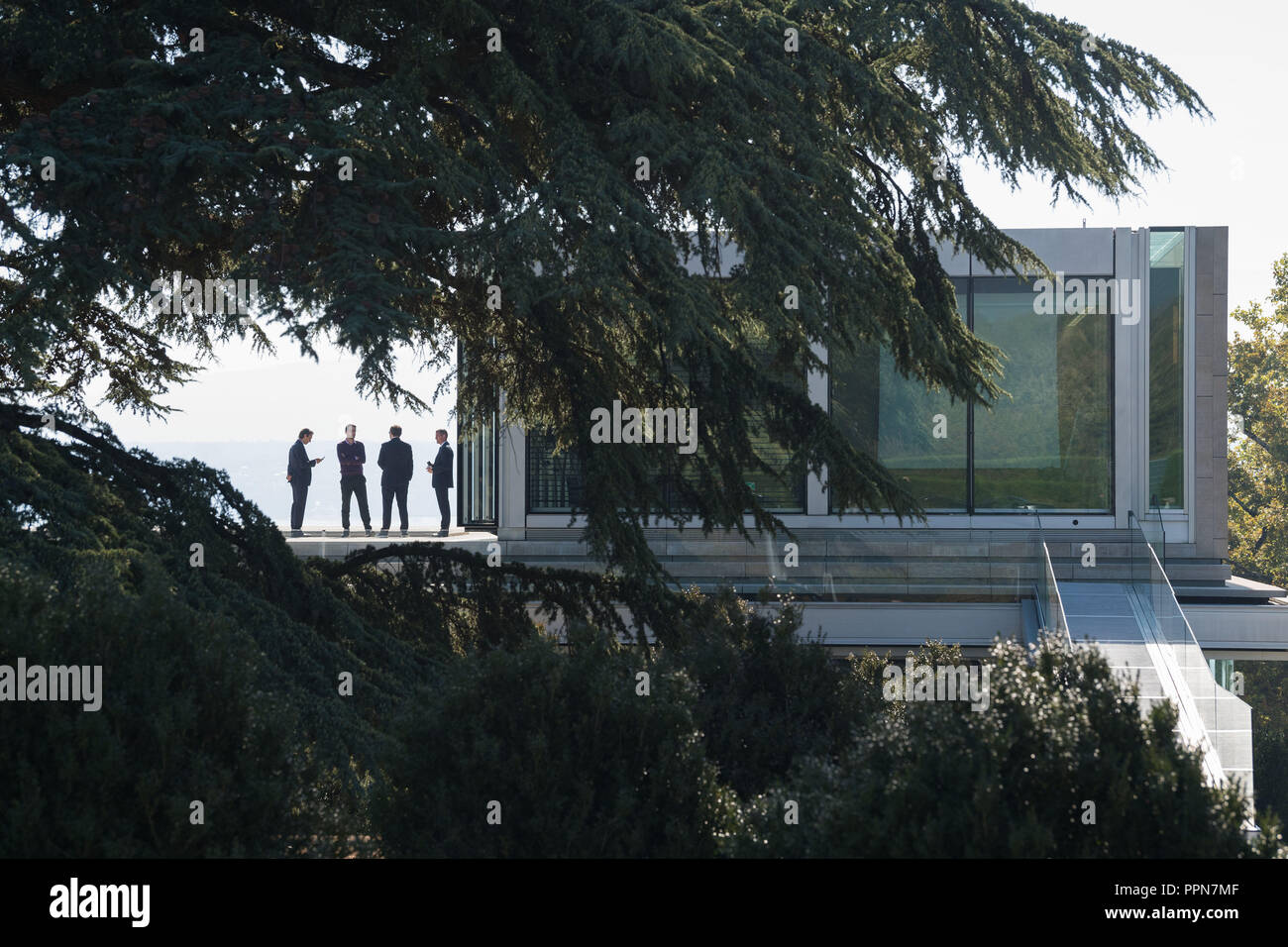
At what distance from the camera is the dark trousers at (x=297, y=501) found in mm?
21391

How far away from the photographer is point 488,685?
18.1ft

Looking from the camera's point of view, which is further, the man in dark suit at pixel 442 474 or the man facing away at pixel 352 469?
the man in dark suit at pixel 442 474

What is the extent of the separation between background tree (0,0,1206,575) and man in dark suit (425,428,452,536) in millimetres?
11171

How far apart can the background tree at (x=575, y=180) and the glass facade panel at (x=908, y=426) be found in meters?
10.9

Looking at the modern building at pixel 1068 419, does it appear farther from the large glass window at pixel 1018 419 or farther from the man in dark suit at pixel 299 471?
the man in dark suit at pixel 299 471

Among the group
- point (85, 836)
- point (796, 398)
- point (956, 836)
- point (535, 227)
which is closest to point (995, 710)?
point (956, 836)

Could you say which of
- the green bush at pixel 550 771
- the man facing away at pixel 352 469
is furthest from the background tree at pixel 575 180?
the man facing away at pixel 352 469

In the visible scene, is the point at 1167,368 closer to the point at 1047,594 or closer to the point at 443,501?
the point at 1047,594

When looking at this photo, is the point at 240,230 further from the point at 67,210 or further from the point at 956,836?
the point at 956,836

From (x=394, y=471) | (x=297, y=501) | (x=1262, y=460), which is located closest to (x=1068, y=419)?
(x=394, y=471)

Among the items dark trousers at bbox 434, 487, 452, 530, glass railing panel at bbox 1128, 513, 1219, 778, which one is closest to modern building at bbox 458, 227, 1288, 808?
dark trousers at bbox 434, 487, 452, 530

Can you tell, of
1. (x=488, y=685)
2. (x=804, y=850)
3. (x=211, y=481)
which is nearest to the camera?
(x=804, y=850)
